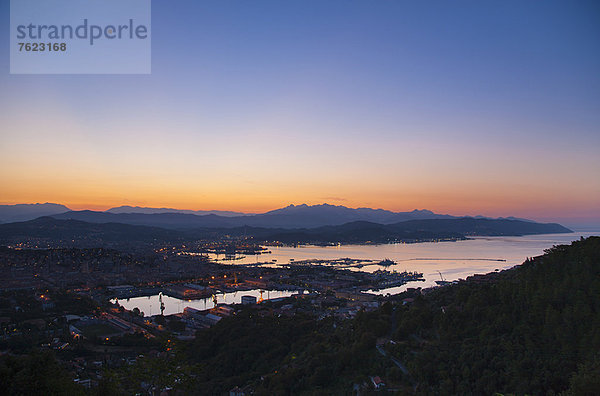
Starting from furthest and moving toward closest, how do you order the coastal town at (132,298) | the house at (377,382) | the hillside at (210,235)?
the hillside at (210,235), the coastal town at (132,298), the house at (377,382)

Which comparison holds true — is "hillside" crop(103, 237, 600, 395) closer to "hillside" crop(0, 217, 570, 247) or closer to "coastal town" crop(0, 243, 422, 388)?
"coastal town" crop(0, 243, 422, 388)

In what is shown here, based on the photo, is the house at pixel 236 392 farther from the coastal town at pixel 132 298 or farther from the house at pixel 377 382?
the house at pixel 377 382

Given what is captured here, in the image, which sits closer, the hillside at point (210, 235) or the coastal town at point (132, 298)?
the coastal town at point (132, 298)

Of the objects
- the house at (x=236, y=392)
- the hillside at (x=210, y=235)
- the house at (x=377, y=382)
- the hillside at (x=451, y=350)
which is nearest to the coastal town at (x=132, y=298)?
the house at (x=236, y=392)

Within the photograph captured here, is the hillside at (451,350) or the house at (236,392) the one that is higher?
the hillside at (451,350)

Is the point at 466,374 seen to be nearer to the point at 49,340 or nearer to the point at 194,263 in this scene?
the point at 49,340

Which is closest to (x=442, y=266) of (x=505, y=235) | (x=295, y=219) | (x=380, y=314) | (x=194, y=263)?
(x=194, y=263)

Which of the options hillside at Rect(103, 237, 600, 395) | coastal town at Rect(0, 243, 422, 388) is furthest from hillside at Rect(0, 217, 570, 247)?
hillside at Rect(103, 237, 600, 395)

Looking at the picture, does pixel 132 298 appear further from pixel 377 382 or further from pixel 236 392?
pixel 377 382

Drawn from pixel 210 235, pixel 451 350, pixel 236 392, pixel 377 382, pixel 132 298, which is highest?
pixel 451 350

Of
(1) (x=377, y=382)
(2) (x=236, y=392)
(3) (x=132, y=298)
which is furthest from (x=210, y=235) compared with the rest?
(1) (x=377, y=382)

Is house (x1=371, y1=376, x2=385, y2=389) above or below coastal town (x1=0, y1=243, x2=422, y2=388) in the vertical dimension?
above
